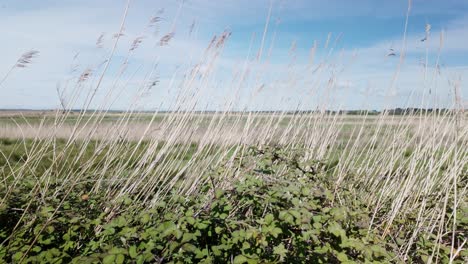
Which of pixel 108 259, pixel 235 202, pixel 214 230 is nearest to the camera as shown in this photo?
pixel 108 259

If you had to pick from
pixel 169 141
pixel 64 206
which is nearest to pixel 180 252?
pixel 64 206

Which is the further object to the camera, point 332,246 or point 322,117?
point 322,117

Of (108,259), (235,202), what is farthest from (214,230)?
(108,259)

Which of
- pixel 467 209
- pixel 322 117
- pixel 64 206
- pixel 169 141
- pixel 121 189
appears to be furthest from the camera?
pixel 322 117

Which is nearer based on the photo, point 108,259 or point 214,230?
point 108,259

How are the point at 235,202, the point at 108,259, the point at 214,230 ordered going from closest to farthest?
the point at 108,259
the point at 214,230
the point at 235,202

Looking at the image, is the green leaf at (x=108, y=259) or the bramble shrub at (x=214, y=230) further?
the bramble shrub at (x=214, y=230)

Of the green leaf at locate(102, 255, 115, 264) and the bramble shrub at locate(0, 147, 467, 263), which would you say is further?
the bramble shrub at locate(0, 147, 467, 263)

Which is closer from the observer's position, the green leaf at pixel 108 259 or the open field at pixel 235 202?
the green leaf at pixel 108 259

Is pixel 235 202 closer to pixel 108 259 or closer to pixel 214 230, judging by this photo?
pixel 214 230

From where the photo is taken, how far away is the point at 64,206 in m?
1.77

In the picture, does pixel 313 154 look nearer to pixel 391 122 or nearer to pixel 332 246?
pixel 391 122

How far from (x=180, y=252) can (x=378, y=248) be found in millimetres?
766

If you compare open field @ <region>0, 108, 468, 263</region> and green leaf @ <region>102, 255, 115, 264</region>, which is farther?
open field @ <region>0, 108, 468, 263</region>
